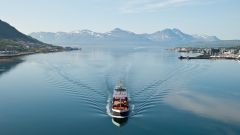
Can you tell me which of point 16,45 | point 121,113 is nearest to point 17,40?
point 16,45

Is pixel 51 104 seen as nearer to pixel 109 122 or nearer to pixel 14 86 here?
pixel 109 122

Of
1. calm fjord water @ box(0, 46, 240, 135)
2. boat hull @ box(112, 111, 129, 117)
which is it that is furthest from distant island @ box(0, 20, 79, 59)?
boat hull @ box(112, 111, 129, 117)

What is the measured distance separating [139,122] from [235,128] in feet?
29.6

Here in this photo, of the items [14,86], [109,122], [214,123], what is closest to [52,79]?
[14,86]

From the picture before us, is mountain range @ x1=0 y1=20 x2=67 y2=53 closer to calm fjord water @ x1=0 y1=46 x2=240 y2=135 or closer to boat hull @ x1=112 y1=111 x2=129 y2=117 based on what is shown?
calm fjord water @ x1=0 y1=46 x2=240 y2=135

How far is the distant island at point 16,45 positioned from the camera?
12538 cm

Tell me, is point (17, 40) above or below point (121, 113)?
above

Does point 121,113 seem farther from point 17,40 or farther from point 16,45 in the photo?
point 17,40

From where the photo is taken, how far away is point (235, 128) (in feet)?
109

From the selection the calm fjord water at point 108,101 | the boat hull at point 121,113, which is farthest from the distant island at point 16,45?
the boat hull at point 121,113

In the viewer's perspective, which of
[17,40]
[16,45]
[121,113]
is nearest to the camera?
[121,113]

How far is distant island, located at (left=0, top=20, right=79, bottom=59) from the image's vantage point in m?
125

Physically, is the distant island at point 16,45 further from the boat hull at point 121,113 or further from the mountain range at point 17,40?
the boat hull at point 121,113

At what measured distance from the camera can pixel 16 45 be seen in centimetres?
14062
